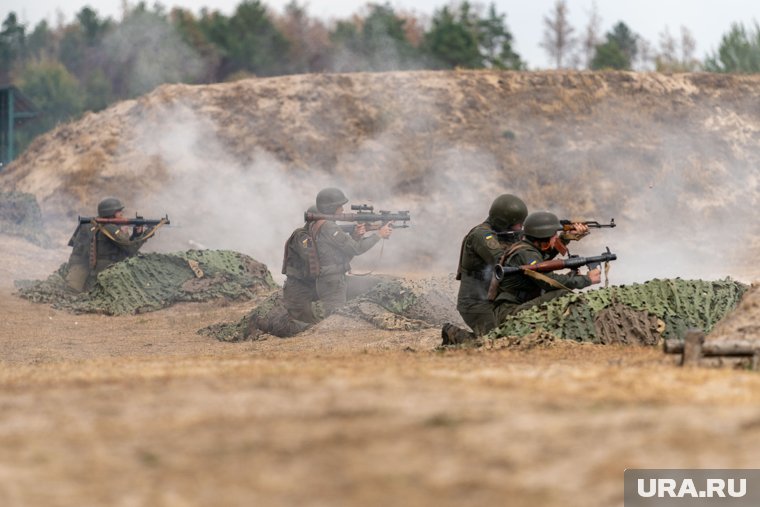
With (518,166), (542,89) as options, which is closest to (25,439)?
(518,166)

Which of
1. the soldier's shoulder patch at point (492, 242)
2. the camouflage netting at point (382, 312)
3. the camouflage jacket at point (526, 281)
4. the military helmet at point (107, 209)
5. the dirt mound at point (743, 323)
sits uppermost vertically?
the military helmet at point (107, 209)

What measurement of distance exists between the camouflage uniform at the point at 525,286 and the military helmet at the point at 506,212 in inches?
25.8

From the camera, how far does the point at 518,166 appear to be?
103 ft

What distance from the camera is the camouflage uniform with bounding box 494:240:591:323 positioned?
1038cm

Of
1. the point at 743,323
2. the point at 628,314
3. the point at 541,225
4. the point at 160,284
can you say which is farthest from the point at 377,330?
the point at 160,284

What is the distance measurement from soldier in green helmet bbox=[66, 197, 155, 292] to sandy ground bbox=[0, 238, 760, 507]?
1037 centimetres

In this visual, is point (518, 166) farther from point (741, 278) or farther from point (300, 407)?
point (300, 407)

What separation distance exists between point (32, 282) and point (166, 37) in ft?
107

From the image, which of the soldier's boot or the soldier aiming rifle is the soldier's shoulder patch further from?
the soldier aiming rifle

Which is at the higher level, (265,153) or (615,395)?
(265,153)

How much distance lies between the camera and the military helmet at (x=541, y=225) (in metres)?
10.5

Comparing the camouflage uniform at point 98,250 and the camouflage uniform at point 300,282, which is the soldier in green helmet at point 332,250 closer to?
the camouflage uniform at point 300,282

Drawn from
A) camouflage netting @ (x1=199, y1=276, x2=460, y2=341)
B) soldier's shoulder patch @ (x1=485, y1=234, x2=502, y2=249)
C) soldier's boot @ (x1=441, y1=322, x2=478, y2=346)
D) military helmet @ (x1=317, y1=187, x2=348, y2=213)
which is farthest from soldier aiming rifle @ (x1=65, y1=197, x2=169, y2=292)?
soldier's boot @ (x1=441, y1=322, x2=478, y2=346)

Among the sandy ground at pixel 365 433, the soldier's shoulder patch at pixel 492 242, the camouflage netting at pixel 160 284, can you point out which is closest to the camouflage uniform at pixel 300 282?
the soldier's shoulder patch at pixel 492 242
